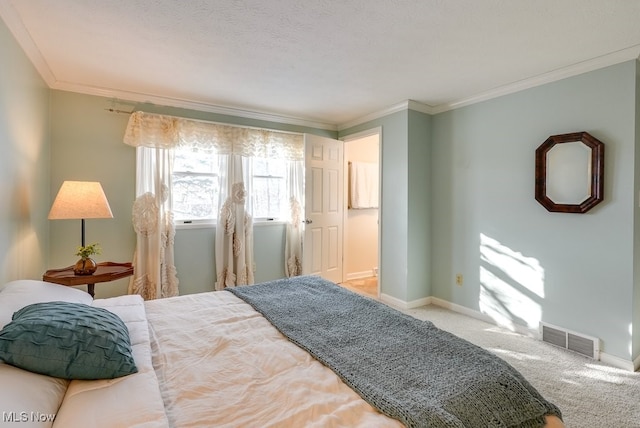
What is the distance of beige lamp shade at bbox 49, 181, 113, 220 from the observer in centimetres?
236

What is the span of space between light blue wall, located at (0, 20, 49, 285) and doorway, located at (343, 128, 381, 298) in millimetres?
3475

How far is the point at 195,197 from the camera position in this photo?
3742mm

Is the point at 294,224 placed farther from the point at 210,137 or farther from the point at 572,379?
the point at 572,379

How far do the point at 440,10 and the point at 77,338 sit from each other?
7.81 feet

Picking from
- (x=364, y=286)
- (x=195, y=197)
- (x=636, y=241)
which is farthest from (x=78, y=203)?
(x=636, y=241)

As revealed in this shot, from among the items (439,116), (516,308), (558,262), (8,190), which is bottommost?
(516,308)

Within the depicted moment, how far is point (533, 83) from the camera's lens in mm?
2863

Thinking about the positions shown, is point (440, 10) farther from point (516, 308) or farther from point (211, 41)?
point (516, 308)

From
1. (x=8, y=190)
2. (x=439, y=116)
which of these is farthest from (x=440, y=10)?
(x=8, y=190)

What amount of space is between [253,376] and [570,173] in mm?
2935

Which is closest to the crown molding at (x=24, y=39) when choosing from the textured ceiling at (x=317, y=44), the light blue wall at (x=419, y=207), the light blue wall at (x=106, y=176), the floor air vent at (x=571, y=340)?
the textured ceiling at (x=317, y=44)

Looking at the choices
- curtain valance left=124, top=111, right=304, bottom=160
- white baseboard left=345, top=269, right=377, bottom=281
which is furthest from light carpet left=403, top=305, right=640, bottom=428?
curtain valance left=124, top=111, right=304, bottom=160

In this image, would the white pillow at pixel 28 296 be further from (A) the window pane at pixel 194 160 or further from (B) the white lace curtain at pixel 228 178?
(A) the window pane at pixel 194 160

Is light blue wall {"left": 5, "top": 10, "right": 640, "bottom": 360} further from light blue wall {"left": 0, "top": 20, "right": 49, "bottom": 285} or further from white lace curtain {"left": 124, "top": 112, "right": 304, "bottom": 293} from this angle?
white lace curtain {"left": 124, "top": 112, "right": 304, "bottom": 293}
